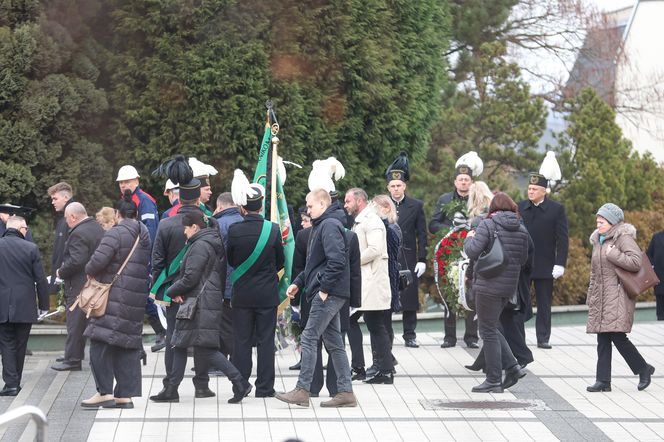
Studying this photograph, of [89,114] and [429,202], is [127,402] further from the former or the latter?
[429,202]

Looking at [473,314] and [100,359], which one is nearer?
[100,359]

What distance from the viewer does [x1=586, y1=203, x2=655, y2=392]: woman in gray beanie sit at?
12133mm

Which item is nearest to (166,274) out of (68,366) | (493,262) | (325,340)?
(325,340)

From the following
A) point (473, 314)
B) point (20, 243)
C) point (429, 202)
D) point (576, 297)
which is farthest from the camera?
point (429, 202)

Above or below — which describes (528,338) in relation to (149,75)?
below

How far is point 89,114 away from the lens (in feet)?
57.4

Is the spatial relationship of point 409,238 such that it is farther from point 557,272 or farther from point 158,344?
point 158,344

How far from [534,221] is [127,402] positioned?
5886 millimetres

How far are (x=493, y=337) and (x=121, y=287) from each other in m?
3.34

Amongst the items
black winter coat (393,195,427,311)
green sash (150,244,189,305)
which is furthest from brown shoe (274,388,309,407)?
black winter coat (393,195,427,311)

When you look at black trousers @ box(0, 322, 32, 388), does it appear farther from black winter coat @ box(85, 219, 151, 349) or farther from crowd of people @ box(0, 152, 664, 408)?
black winter coat @ box(85, 219, 151, 349)

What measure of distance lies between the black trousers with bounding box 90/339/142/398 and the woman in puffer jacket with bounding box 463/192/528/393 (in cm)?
304

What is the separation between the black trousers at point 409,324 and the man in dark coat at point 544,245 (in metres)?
1.39

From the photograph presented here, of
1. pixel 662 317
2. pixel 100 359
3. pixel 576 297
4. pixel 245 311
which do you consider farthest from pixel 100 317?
pixel 576 297
